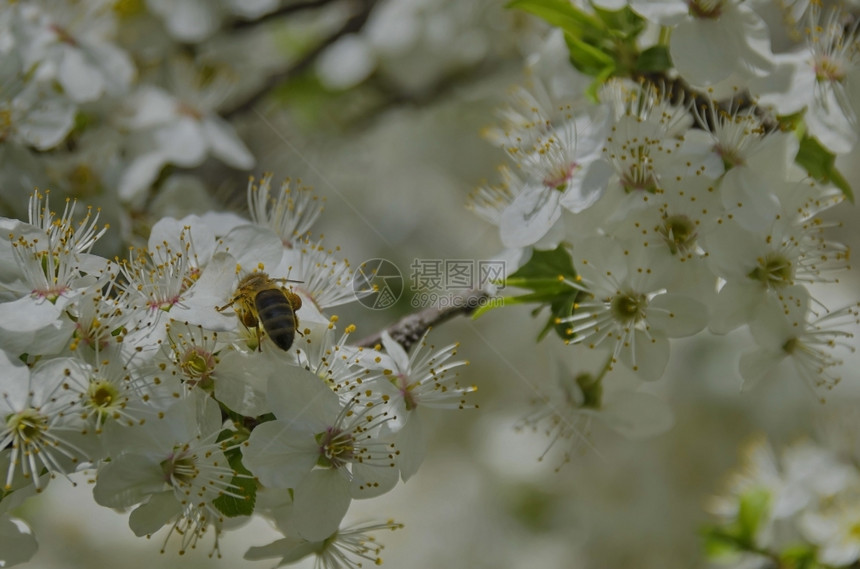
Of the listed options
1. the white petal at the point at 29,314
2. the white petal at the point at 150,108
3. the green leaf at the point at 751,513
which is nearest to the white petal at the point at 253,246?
the white petal at the point at 29,314

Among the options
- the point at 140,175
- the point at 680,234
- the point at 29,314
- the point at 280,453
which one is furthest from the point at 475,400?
the point at 29,314

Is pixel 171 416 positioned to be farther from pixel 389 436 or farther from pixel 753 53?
pixel 753 53

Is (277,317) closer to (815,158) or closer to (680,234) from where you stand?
(680,234)

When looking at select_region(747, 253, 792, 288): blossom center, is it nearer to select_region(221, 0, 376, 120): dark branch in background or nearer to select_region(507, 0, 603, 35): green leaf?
select_region(507, 0, 603, 35): green leaf

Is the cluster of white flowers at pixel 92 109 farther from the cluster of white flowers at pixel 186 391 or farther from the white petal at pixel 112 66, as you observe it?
the cluster of white flowers at pixel 186 391

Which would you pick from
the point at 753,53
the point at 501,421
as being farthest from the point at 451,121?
the point at 753,53

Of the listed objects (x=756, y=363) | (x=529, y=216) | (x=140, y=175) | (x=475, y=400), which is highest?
(x=529, y=216)
